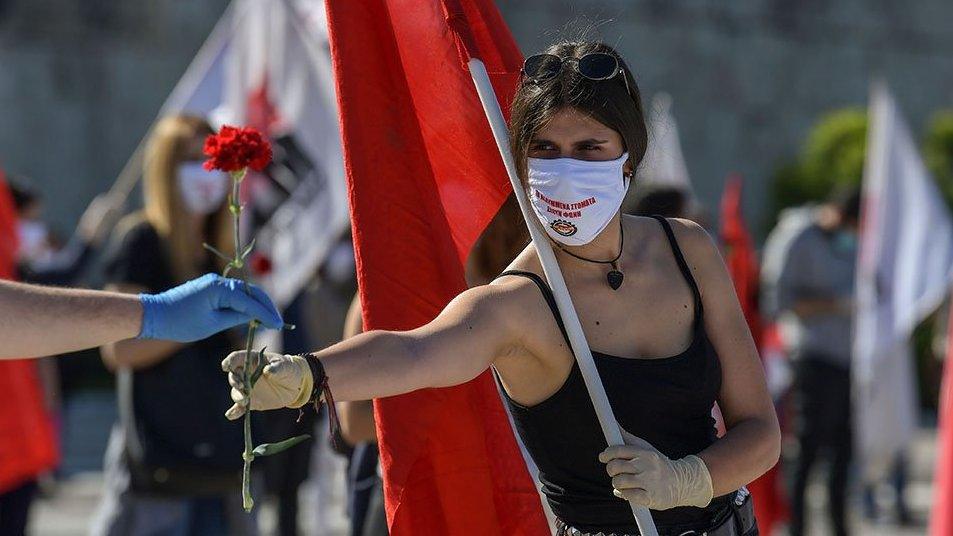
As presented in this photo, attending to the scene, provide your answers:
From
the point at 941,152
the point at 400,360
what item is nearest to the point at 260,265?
the point at 400,360

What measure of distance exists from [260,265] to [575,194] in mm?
3911

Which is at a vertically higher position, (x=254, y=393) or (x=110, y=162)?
(x=110, y=162)

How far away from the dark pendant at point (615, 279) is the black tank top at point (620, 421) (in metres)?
0.13

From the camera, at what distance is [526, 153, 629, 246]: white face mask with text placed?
3078mm

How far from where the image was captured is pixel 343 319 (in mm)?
8203

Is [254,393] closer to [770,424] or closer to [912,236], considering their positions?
[770,424]

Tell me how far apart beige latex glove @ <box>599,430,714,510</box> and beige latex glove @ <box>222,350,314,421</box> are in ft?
1.90

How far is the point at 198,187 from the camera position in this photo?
532cm

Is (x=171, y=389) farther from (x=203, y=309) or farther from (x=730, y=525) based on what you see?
(x=730, y=525)

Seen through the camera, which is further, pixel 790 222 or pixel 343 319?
pixel 790 222

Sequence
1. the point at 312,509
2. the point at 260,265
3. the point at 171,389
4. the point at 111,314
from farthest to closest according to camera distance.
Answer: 1. the point at 312,509
2. the point at 260,265
3. the point at 171,389
4. the point at 111,314

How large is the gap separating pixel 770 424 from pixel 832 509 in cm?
552

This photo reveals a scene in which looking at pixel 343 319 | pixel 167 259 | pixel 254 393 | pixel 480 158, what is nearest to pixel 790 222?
pixel 343 319

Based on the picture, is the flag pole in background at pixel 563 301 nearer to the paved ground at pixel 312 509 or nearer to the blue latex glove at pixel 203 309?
the blue latex glove at pixel 203 309
